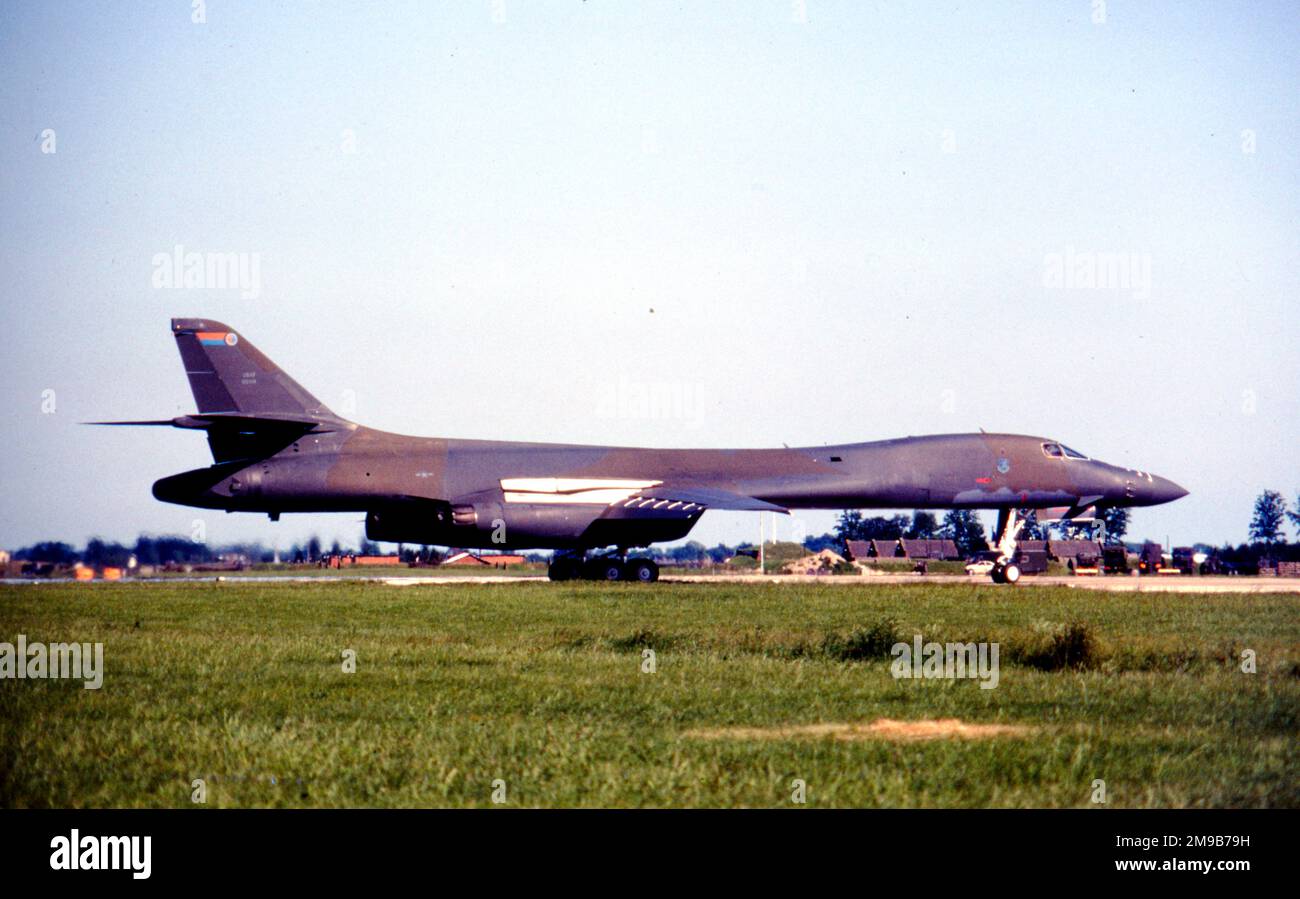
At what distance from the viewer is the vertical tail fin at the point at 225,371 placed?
36.2 m

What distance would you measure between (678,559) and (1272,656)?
Answer: 97.1 meters

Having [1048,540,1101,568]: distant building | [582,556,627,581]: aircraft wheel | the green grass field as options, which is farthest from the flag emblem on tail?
[1048,540,1101,568]: distant building

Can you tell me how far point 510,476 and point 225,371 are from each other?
832cm

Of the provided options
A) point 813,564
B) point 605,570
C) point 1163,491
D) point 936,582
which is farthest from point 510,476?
point 813,564

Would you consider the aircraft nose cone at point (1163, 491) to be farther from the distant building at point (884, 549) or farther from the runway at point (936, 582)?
the distant building at point (884, 549)

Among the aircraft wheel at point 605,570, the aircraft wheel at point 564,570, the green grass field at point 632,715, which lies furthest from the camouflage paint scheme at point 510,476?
the green grass field at point 632,715

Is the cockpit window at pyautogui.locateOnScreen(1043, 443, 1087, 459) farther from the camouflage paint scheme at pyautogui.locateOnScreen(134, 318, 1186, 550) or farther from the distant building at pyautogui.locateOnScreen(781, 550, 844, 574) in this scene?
the distant building at pyautogui.locateOnScreen(781, 550, 844, 574)

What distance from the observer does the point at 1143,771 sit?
833 cm

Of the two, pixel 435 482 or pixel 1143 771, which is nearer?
pixel 1143 771

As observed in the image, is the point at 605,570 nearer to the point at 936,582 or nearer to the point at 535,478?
the point at 535,478

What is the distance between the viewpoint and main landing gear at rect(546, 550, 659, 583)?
37125mm
